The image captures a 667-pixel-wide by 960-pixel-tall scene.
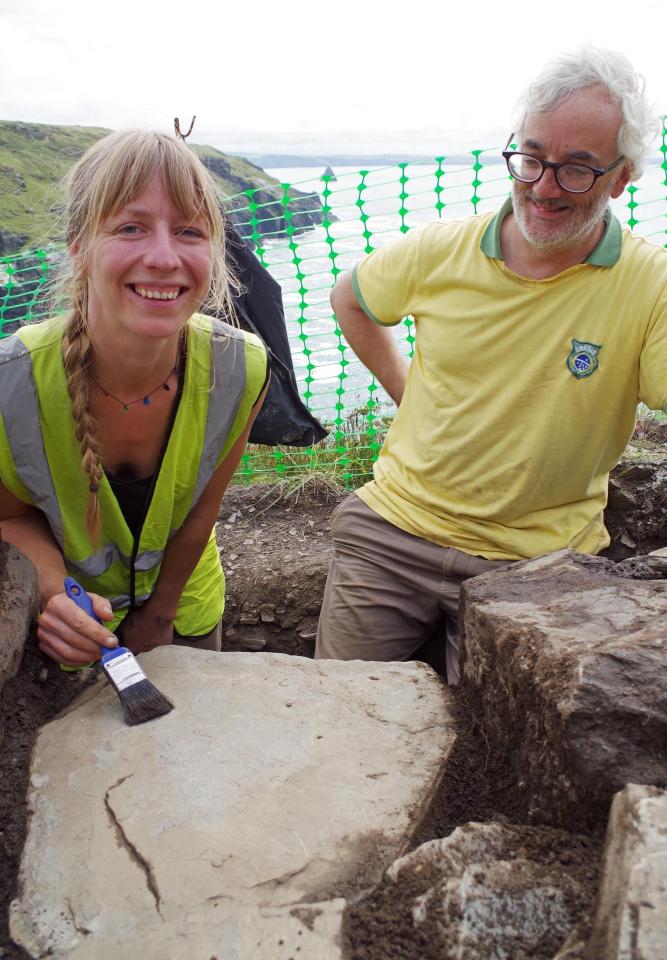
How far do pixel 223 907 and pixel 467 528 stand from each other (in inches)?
61.8

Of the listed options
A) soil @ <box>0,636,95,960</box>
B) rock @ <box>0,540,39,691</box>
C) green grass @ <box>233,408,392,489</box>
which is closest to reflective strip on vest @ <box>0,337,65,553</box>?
rock @ <box>0,540,39,691</box>

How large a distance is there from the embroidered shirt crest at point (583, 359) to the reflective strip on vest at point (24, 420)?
1.47 metres

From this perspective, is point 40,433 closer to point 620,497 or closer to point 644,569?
point 644,569

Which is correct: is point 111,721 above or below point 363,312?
below

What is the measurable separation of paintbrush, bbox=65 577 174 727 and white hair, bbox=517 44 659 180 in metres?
1.81

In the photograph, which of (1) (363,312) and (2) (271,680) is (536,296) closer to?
(1) (363,312)

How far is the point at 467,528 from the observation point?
2637 mm

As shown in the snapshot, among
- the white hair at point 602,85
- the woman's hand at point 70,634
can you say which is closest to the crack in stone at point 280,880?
the woman's hand at point 70,634

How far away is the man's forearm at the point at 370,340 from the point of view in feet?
9.78

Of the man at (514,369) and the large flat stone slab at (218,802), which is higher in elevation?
the man at (514,369)

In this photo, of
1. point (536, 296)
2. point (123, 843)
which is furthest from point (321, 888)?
point (536, 296)

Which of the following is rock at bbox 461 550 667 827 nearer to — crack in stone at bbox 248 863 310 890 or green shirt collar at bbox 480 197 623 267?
crack in stone at bbox 248 863 310 890

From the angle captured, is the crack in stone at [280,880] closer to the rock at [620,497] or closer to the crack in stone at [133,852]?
the crack in stone at [133,852]

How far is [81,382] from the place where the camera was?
201cm
